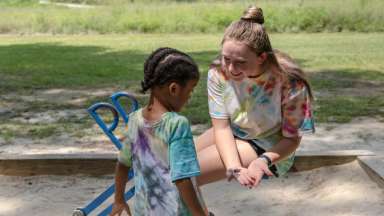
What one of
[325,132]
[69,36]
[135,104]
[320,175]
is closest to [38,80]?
[325,132]

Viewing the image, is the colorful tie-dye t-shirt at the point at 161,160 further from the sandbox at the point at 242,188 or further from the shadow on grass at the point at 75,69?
the shadow on grass at the point at 75,69

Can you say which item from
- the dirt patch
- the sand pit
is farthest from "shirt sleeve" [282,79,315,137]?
the dirt patch

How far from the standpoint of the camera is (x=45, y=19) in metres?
20.1

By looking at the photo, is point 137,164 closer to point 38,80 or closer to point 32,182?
point 32,182

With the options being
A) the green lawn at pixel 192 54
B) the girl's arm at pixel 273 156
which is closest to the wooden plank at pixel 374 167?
the girl's arm at pixel 273 156

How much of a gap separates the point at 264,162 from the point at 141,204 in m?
0.63

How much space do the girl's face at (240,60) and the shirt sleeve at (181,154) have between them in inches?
23.8

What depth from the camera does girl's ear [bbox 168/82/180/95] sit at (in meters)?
2.21

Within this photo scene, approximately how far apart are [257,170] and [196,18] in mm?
17333

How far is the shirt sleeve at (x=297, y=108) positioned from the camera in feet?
9.13

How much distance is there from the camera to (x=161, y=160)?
7.35ft

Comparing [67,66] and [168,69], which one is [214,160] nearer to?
[168,69]

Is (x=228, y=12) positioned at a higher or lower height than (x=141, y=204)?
lower

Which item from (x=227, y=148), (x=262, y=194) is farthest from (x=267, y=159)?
(x=262, y=194)
